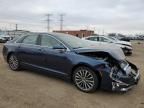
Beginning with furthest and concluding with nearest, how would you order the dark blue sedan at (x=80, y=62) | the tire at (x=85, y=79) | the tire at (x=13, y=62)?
the tire at (x=13, y=62), the tire at (x=85, y=79), the dark blue sedan at (x=80, y=62)

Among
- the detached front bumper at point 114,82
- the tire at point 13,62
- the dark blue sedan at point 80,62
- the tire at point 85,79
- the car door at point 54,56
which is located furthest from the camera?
the tire at point 13,62

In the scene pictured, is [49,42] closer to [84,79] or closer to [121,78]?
[84,79]

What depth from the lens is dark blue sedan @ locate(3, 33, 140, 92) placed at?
5191mm

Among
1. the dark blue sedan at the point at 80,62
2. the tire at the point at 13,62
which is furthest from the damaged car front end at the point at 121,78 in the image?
the tire at the point at 13,62

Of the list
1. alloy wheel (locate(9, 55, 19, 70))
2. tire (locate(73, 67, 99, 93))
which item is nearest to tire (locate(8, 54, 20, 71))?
alloy wheel (locate(9, 55, 19, 70))

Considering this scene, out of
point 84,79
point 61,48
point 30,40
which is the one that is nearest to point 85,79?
point 84,79

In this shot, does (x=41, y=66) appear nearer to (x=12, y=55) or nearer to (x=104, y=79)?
→ (x=12, y=55)

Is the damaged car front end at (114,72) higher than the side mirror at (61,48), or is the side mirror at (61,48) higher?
the side mirror at (61,48)

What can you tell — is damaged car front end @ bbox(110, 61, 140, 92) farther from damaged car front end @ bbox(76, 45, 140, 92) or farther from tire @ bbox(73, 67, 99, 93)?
tire @ bbox(73, 67, 99, 93)

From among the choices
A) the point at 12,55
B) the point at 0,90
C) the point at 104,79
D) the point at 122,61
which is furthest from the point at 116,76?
the point at 12,55

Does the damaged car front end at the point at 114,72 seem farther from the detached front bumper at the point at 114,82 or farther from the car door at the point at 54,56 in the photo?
the car door at the point at 54,56

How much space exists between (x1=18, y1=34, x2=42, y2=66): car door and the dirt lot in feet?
2.08

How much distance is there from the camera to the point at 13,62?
7.59 m

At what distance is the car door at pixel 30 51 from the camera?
262 inches
